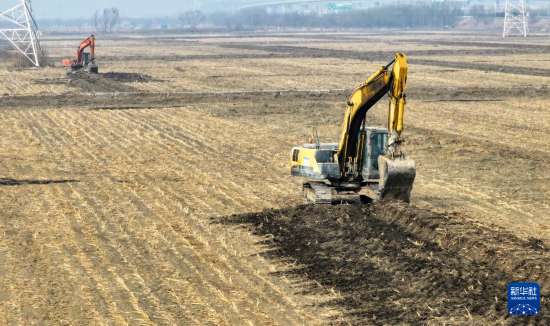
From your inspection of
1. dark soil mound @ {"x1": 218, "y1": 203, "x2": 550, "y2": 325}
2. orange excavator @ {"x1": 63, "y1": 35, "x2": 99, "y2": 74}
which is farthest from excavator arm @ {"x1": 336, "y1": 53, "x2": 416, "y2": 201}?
orange excavator @ {"x1": 63, "y1": 35, "x2": 99, "y2": 74}

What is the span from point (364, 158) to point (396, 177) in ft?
4.71

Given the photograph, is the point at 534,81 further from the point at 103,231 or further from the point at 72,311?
the point at 72,311

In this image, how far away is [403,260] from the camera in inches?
634

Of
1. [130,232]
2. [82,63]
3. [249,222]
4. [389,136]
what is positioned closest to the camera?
[389,136]

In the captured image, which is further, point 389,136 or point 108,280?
point 389,136

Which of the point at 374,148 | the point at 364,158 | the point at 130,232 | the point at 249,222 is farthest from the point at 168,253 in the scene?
the point at 374,148

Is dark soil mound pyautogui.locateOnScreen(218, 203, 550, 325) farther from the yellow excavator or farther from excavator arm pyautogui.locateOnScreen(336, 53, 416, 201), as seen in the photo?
excavator arm pyautogui.locateOnScreen(336, 53, 416, 201)

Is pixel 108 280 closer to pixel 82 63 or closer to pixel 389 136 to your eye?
pixel 389 136

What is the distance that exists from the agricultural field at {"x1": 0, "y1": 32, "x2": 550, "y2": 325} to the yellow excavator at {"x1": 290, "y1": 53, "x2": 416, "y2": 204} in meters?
0.52

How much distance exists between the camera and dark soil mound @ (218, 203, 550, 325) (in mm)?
13555

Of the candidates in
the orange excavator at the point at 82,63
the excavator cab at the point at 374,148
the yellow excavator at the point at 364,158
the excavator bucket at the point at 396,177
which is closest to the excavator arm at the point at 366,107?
the yellow excavator at the point at 364,158

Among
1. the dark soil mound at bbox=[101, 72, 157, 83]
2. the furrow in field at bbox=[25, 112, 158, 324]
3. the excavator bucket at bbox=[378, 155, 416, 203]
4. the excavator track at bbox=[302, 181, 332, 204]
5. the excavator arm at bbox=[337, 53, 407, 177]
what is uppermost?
the excavator arm at bbox=[337, 53, 407, 177]

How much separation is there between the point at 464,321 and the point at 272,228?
6.73m

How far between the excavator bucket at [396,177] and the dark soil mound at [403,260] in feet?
0.97
